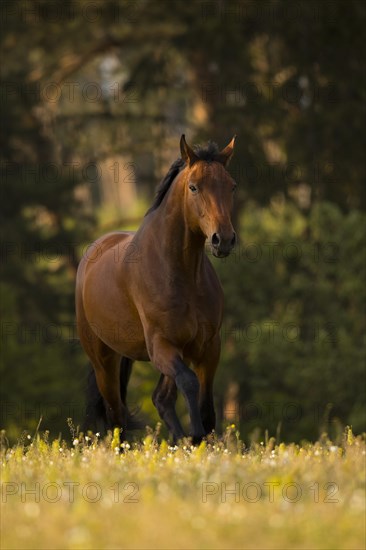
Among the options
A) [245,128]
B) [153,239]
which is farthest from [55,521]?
[245,128]

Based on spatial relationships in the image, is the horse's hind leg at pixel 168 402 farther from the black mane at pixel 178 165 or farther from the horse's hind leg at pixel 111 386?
the horse's hind leg at pixel 111 386

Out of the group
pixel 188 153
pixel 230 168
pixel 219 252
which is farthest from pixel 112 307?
pixel 230 168

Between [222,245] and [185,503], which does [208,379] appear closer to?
[222,245]

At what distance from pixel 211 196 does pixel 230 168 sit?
25627mm

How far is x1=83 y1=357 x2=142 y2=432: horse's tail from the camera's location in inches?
492

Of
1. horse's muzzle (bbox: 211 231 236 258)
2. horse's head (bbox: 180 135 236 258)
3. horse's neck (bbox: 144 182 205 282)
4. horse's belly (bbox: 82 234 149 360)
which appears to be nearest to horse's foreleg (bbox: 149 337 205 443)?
horse's neck (bbox: 144 182 205 282)

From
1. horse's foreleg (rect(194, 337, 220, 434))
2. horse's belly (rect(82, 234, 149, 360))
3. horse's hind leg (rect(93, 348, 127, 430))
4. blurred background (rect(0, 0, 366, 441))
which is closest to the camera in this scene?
horse's foreleg (rect(194, 337, 220, 434))

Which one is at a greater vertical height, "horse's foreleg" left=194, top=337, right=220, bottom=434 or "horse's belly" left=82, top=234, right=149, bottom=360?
"horse's belly" left=82, top=234, right=149, bottom=360

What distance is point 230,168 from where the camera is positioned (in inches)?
1385

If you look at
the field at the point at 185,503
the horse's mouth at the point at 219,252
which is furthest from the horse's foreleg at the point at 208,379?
the field at the point at 185,503

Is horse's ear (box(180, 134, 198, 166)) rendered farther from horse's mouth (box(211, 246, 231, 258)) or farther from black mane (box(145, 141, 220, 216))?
horse's mouth (box(211, 246, 231, 258))

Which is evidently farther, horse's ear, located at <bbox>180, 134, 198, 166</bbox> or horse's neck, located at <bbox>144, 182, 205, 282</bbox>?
horse's neck, located at <bbox>144, 182, 205, 282</bbox>

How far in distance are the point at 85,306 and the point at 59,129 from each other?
27.0m

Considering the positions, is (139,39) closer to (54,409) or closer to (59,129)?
(59,129)
